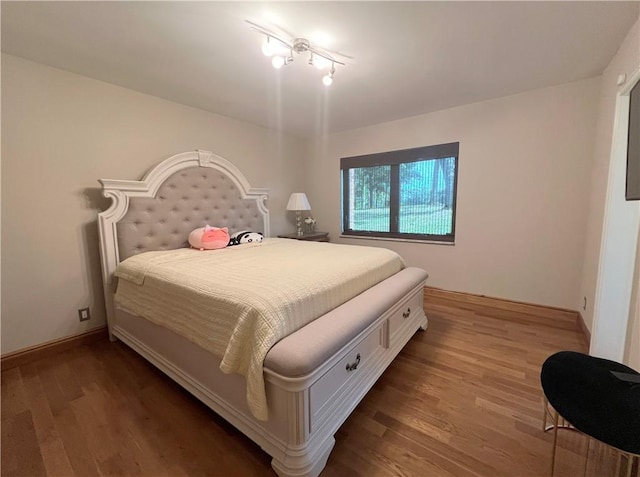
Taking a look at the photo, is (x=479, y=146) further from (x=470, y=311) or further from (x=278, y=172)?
(x=278, y=172)

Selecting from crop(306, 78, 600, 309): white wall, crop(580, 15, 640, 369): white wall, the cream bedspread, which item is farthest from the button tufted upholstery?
crop(580, 15, 640, 369): white wall

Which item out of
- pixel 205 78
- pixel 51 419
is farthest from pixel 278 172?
pixel 51 419

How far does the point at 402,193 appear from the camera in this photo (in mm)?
3391

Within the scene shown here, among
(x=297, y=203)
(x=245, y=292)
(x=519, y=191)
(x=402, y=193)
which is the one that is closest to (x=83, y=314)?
(x=245, y=292)

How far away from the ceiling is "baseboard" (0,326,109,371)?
6.91ft

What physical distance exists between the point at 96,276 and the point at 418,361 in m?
2.73

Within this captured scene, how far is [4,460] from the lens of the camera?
1.18 m

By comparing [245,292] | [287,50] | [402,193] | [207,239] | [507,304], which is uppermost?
[287,50]

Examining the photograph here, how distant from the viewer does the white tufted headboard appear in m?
2.14

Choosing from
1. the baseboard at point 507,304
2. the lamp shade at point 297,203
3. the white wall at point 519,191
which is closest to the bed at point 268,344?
the lamp shade at point 297,203

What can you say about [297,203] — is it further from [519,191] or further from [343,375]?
[343,375]

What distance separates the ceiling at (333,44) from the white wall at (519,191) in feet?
0.80

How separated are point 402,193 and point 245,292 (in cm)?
271

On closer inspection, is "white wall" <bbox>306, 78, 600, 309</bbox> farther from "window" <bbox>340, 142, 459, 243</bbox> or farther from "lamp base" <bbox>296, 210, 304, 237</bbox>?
"lamp base" <bbox>296, 210, 304, 237</bbox>
